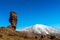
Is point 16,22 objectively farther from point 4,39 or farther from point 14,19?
point 4,39

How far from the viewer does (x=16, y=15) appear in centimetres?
11050

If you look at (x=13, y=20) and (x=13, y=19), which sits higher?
(x=13, y=19)

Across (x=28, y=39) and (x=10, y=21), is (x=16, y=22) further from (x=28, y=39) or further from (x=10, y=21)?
(x=28, y=39)

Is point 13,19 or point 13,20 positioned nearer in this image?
point 13,20

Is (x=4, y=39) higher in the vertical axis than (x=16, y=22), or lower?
lower

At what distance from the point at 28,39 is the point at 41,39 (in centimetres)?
805

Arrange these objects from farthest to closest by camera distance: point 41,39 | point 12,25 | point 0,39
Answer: point 12,25 → point 41,39 → point 0,39

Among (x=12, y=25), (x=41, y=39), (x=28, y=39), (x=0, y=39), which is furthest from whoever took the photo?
(x=12, y=25)

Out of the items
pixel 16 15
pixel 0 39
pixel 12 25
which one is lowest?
pixel 0 39

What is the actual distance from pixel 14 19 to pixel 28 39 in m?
39.7

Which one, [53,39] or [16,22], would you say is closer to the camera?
[53,39]

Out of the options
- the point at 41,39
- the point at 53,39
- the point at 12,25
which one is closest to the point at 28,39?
the point at 41,39

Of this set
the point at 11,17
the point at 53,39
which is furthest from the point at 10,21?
the point at 53,39

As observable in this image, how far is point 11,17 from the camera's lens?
108 meters
